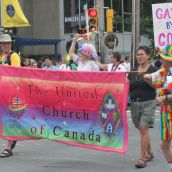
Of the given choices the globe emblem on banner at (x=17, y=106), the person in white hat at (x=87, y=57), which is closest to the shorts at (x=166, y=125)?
the person in white hat at (x=87, y=57)

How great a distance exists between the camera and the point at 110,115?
25.0ft

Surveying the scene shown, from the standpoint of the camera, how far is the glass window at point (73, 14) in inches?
1583

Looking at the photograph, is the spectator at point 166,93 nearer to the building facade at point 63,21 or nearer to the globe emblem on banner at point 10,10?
the globe emblem on banner at point 10,10

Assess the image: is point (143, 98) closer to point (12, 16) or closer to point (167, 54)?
point (167, 54)

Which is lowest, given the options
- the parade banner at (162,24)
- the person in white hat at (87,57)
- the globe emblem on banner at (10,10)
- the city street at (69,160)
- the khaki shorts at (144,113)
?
the city street at (69,160)

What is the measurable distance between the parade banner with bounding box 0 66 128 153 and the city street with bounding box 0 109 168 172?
0.31 metres

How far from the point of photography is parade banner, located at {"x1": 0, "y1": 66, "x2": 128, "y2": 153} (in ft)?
24.9

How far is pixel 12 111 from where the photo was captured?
8461mm

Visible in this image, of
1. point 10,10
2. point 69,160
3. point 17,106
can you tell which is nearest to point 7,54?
point 17,106

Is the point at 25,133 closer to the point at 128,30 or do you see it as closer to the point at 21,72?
the point at 21,72

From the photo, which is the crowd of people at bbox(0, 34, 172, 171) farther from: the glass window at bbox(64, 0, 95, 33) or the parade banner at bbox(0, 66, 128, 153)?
the glass window at bbox(64, 0, 95, 33)

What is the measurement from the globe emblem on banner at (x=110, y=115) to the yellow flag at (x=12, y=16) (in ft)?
43.7

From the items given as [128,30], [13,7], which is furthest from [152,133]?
[128,30]

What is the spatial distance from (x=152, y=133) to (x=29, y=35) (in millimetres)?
32920
